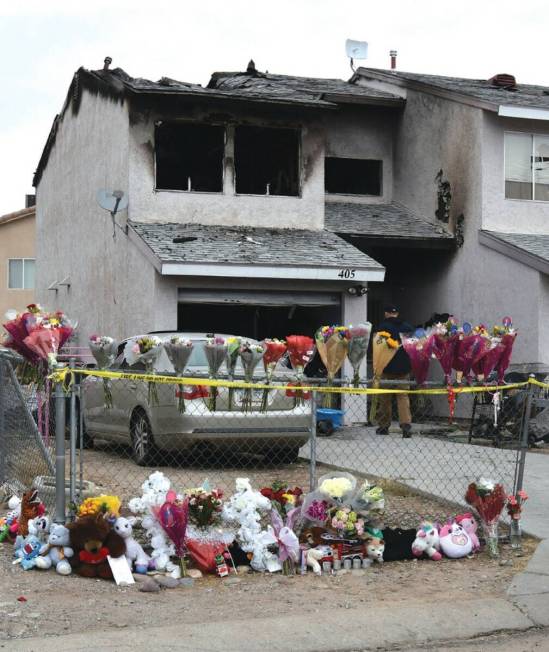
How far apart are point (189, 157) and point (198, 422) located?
8.99 m

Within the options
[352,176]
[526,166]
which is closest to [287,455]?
[526,166]

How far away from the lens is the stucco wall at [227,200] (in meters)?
17.1

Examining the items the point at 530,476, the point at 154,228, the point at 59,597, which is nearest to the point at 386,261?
the point at 154,228

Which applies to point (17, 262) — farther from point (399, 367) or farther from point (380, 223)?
point (399, 367)

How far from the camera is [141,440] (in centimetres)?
1070

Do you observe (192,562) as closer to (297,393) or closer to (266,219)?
(297,393)

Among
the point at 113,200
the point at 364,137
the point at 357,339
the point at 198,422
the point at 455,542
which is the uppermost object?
the point at 364,137

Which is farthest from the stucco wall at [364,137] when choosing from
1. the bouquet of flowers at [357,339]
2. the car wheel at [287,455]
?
the bouquet of flowers at [357,339]

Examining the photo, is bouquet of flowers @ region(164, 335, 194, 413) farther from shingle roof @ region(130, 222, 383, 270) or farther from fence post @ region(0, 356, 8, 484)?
shingle roof @ region(130, 222, 383, 270)

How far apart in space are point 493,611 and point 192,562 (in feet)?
6.76

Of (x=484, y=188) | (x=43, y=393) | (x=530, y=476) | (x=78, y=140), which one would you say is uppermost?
(x=78, y=140)

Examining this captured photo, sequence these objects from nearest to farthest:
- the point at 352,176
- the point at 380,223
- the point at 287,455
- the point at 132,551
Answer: the point at 132,551 → the point at 287,455 → the point at 380,223 → the point at 352,176

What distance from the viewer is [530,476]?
10508 millimetres

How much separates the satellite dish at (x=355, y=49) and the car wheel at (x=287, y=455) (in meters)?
14.0
